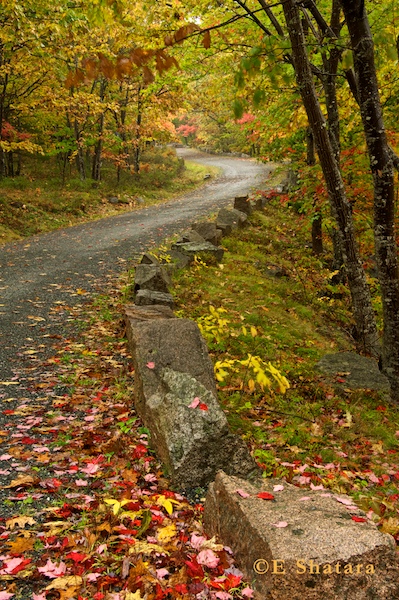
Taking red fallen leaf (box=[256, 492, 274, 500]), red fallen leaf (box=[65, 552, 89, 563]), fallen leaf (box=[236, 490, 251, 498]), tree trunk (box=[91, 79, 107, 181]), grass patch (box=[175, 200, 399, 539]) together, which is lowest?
grass patch (box=[175, 200, 399, 539])

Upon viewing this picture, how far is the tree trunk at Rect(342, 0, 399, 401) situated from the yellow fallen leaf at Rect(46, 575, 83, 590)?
16.1ft

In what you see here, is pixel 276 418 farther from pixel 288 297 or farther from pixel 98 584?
pixel 288 297

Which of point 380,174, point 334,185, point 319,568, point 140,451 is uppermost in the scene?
point 380,174

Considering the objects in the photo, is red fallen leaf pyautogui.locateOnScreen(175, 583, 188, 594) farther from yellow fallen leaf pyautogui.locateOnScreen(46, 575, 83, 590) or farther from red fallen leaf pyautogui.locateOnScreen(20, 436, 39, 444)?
red fallen leaf pyautogui.locateOnScreen(20, 436, 39, 444)

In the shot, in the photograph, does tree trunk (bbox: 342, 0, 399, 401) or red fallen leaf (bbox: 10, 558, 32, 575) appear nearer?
red fallen leaf (bbox: 10, 558, 32, 575)

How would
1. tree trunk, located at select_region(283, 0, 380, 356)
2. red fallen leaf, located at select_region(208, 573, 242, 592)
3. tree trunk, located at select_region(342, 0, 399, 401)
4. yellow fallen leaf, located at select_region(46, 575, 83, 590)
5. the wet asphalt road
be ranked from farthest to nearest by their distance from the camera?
the wet asphalt road
tree trunk, located at select_region(283, 0, 380, 356)
tree trunk, located at select_region(342, 0, 399, 401)
red fallen leaf, located at select_region(208, 573, 242, 592)
yellow fallen leaf, located at select_region(46, 575, 83, 590)

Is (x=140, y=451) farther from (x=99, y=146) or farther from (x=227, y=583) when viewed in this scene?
(x=99, y=146)

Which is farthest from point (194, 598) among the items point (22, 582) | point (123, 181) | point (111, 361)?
point (123, 181)

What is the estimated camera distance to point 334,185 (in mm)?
6227

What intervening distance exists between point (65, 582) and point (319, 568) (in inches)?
56.2

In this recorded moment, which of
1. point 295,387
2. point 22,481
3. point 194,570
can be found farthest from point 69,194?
point 194,570

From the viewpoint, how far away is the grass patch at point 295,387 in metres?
4.24

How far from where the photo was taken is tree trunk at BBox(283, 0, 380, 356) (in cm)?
563

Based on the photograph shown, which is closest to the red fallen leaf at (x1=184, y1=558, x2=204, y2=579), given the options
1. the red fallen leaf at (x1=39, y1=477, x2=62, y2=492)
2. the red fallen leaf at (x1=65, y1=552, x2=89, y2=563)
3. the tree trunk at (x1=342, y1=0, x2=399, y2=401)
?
the red fallen leaf at (x1=65, y1=552, x2=89, y2=563)
